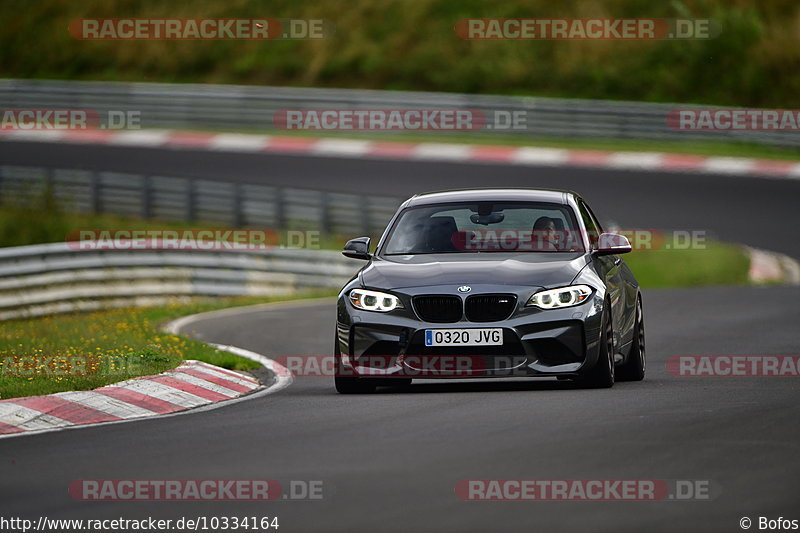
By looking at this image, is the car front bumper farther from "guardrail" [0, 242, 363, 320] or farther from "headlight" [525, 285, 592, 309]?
"guardrail" [0, 242, 363, 320]

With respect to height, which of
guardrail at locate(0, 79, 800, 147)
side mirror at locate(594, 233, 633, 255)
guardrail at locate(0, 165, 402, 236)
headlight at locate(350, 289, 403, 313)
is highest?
guardrail at locate(0, 79, 800, 147)

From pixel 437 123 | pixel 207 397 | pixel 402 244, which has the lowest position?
pixel 207 397

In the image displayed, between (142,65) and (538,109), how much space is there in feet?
49.7

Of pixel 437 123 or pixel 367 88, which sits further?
pixel 367 88

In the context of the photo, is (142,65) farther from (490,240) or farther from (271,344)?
(490,240)

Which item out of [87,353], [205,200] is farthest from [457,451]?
[205,200]

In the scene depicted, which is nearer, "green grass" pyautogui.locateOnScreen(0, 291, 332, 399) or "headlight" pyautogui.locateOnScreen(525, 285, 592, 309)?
"headlight" pyautogui.locateOnScreen(525, 285, 592, 309)

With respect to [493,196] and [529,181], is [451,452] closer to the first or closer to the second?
[493,196]

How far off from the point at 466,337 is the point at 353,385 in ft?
3.55

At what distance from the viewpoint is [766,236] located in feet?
95.0

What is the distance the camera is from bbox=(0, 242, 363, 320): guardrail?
20.6 metres

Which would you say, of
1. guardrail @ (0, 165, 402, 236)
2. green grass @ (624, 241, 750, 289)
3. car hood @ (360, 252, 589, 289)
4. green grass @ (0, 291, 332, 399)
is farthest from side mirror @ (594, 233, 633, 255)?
guardrail @ (0, 165, 402, 236)

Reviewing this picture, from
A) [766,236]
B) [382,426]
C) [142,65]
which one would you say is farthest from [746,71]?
[382,426]

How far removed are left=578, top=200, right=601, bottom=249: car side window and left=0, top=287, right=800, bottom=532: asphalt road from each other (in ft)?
3.92
